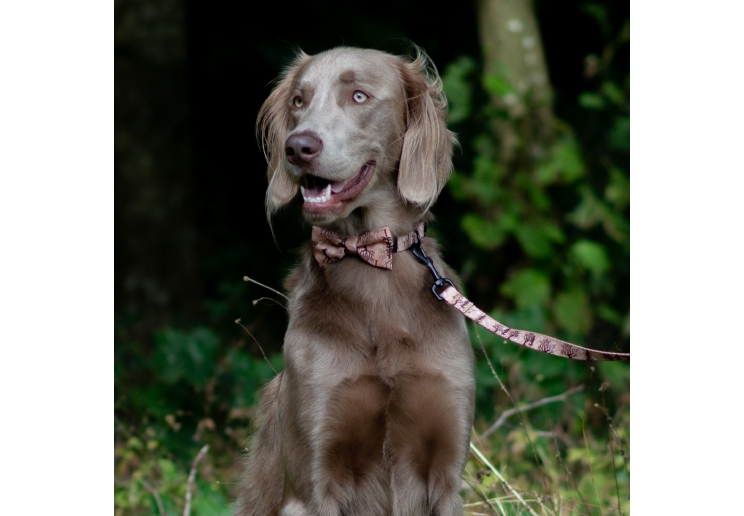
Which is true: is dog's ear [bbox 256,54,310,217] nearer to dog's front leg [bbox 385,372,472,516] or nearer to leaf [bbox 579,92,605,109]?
dog's front leg [bbox 385,372,472,516]

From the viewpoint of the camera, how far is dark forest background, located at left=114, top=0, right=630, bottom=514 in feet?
15.0

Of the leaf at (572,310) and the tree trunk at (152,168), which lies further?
the tree trunk at (152,168)

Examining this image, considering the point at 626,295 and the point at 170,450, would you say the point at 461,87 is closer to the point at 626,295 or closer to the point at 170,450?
the point at 626,295

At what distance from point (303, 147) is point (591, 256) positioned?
3.58m

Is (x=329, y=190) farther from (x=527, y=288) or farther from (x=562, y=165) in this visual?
(x=562, y=165)

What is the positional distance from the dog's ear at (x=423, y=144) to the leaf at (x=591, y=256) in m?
2.96

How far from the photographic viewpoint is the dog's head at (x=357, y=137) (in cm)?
266

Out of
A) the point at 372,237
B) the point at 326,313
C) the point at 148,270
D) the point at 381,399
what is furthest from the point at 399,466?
the point at 148,270

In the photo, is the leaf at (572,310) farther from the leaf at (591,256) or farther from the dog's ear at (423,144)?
the dog's ear at (423,144)

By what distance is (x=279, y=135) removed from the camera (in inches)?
122

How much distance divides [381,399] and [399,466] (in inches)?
8.9

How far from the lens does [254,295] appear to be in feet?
22.9

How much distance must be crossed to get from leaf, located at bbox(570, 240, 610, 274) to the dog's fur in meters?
2.94

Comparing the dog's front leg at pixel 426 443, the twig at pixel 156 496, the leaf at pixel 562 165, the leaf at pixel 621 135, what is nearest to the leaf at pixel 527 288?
the leaf at pixel 562 165
